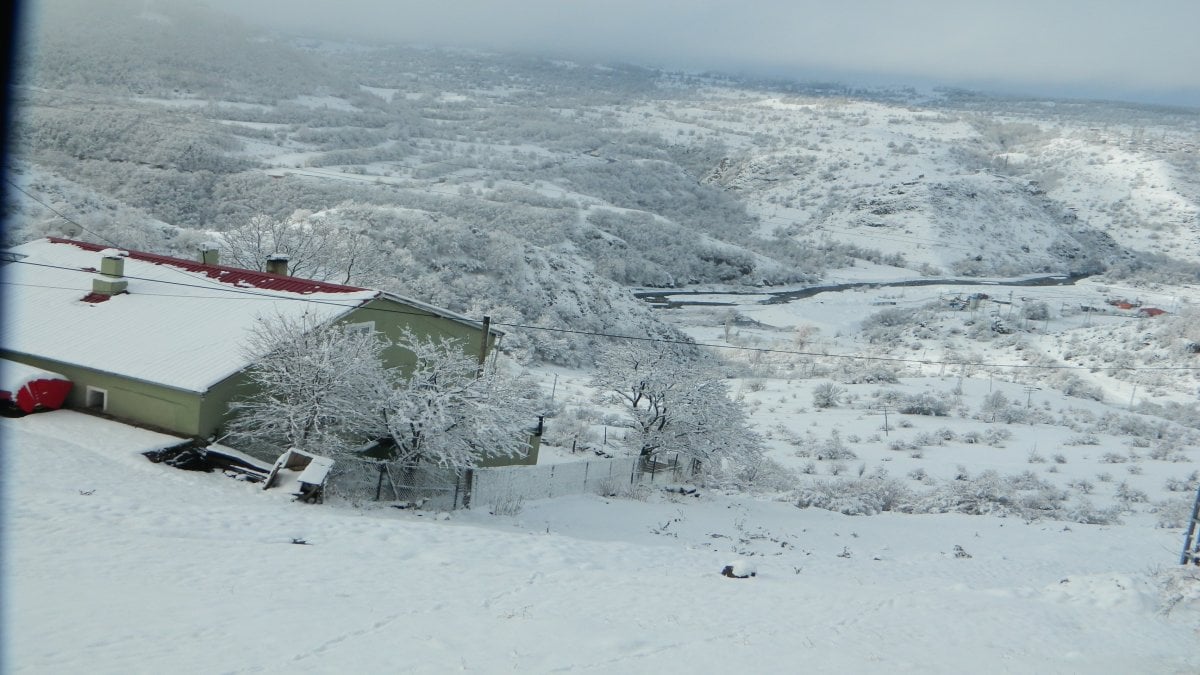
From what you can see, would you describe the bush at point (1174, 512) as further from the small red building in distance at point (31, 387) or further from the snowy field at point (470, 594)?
the small red building in distance at point (31, 387)

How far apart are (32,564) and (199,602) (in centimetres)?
209

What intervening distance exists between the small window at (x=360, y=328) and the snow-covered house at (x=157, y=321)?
8 centimetres

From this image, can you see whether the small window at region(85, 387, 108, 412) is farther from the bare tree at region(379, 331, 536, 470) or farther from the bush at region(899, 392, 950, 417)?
the bush at region(899, 392, 950, 417)

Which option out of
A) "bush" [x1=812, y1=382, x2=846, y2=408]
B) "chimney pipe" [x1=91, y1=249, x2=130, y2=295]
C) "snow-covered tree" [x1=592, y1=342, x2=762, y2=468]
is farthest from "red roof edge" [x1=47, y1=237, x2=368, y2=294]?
"bush" [x1=812, y1=382, x2=846, y2=408]

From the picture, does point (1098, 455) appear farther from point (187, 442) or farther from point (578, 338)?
point (187, 442)

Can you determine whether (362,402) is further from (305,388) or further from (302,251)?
(302,251)

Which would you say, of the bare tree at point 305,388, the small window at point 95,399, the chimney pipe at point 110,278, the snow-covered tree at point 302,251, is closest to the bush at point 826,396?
the snow-covered tree at point 302,251

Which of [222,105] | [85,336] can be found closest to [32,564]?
[85,336]

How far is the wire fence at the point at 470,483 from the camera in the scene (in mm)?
17812

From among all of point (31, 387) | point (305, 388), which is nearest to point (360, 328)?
point (305, 388)

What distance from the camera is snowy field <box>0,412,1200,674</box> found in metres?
8.64

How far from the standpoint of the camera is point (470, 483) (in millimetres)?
19281

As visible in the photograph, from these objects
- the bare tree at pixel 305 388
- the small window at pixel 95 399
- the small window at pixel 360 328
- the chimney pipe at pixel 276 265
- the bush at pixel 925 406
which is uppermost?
the chimney pipe at pixel 276 265

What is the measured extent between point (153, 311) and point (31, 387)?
3.47m
